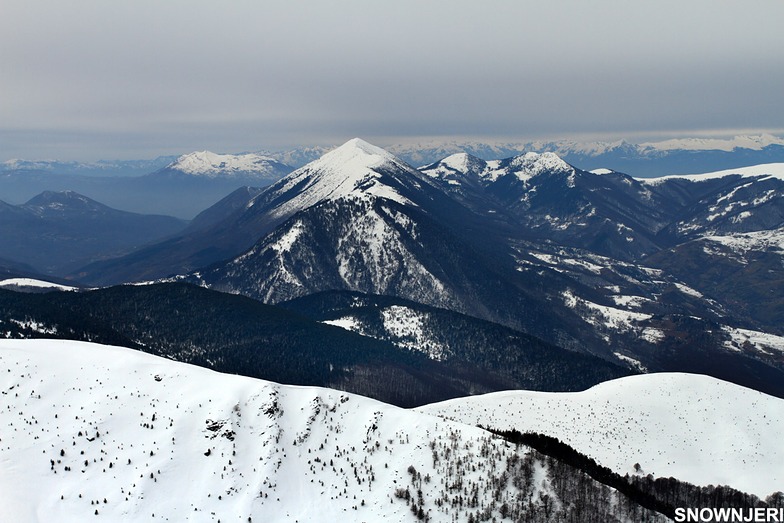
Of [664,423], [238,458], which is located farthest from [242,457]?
[664,423]

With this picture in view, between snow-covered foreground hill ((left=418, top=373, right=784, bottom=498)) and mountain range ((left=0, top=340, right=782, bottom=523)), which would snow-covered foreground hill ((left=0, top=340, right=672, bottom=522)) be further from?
snow-covered foreground hill ((left=418, top=373, right=784, bottom=498))

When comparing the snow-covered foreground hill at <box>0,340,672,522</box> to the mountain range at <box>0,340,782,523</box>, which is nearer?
the snow-covered foreground hill at <box>0,340,672,522</box>

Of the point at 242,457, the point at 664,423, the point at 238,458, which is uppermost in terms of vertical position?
the point at 664,423

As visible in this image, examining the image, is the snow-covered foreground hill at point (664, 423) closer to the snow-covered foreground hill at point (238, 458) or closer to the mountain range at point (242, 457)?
the mountain range at point (242, 457)

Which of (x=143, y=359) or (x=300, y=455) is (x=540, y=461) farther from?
(x=143, y=359)

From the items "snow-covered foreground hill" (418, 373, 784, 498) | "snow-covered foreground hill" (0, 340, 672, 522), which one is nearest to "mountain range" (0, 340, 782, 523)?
Result: "snow-covered foreground hill" (0, 340, 672, 522)

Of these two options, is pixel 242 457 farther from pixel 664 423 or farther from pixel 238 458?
pixel 664 423
